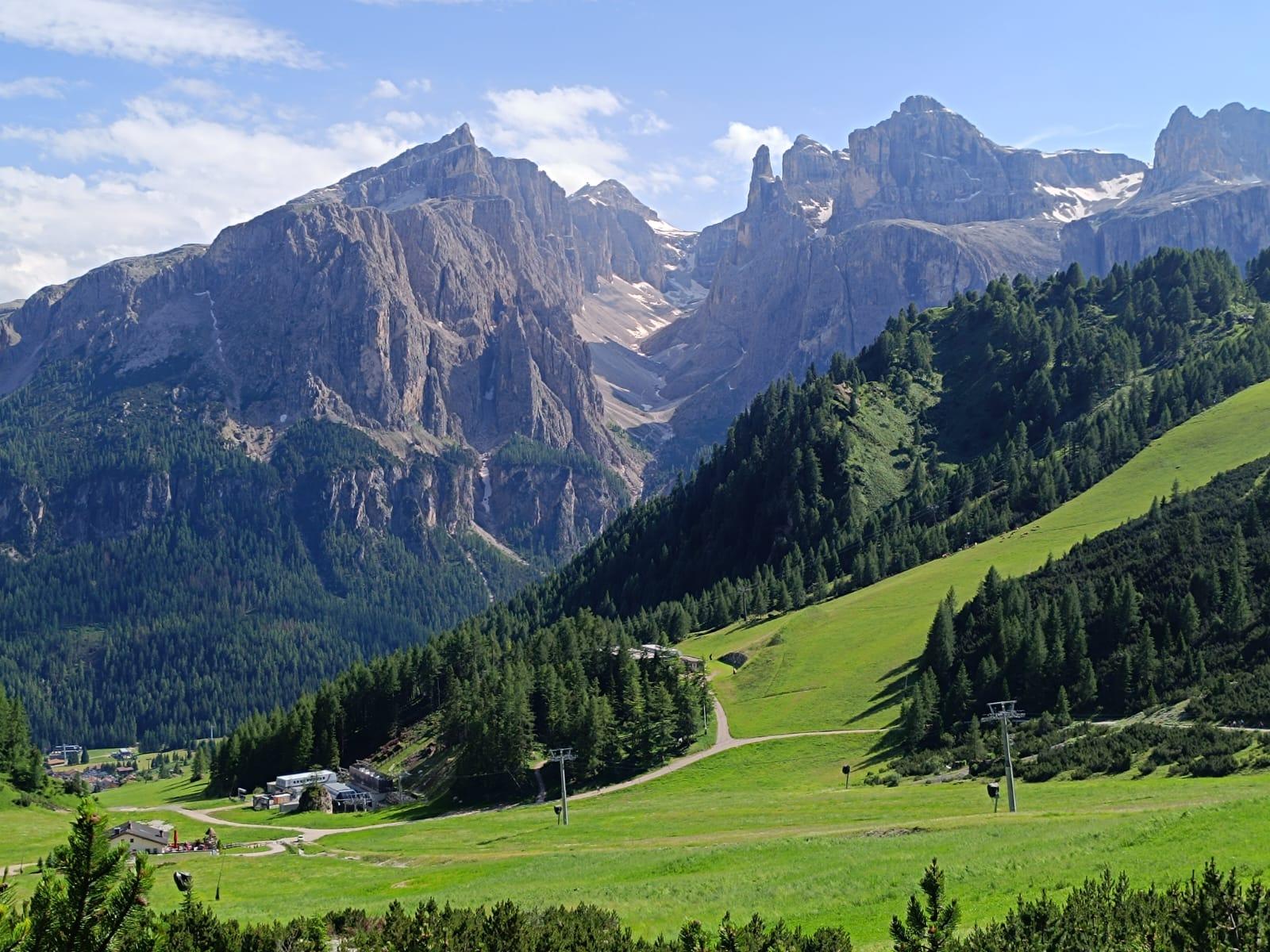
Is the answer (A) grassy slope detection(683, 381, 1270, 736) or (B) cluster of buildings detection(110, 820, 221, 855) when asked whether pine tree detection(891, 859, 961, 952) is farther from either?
(A) grassy slope detection(683, 381, 1270, 736)

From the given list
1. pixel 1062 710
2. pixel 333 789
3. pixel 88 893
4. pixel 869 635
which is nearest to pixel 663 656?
pixel 869 635

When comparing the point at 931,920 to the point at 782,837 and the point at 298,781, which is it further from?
the point at 298,781

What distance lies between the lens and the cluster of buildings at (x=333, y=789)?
467ft

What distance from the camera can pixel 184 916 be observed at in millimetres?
28797

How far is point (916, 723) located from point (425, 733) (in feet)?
258

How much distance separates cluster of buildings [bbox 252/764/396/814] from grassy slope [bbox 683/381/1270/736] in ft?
147

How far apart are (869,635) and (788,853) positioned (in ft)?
367

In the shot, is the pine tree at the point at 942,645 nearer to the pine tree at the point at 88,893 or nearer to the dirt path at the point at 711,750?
the dirt path at the point at 711,750

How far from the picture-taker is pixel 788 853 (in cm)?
5781

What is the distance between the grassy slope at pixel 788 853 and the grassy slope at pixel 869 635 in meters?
31.6

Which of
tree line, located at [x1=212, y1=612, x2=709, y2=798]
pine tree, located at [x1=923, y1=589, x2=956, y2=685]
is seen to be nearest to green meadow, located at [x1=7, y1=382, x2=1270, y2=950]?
pine tree, located at [x1=923, y1=589, x2=956, y2=685]

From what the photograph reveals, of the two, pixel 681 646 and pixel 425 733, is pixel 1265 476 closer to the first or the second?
pixel 681 646

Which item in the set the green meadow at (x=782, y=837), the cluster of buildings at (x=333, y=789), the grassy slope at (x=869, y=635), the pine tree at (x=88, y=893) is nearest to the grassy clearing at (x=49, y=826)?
the green meadow at (x=782, y=837)

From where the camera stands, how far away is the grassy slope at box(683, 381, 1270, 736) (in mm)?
144250
